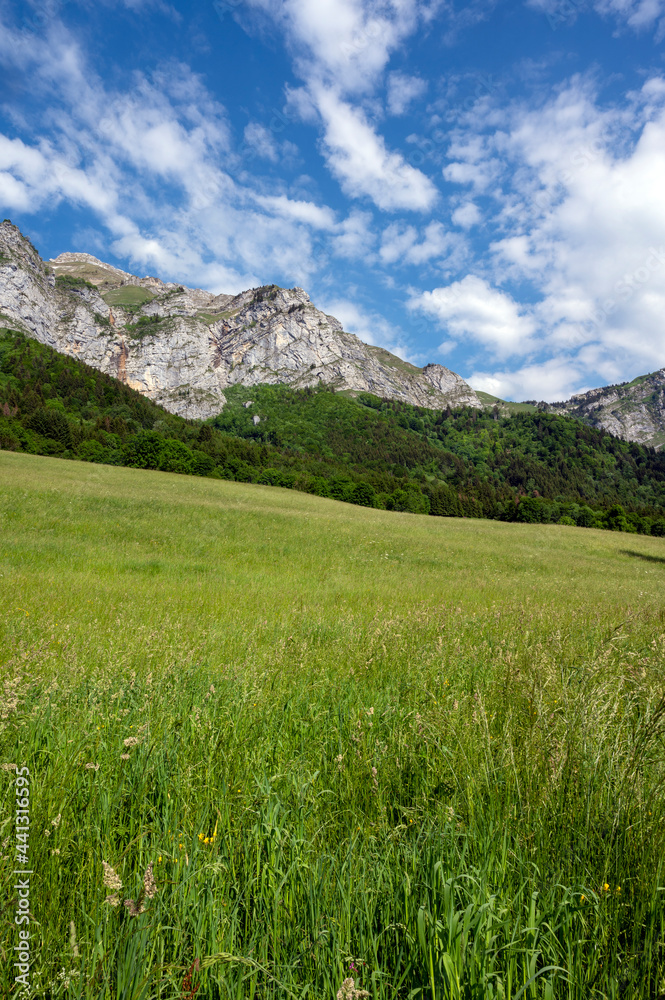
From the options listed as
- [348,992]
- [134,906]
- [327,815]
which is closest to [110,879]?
[134,906]

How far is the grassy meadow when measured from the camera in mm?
1593

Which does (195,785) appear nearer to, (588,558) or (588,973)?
(588,973)

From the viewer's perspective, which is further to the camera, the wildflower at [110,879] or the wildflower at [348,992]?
the wildflower at [110,879]

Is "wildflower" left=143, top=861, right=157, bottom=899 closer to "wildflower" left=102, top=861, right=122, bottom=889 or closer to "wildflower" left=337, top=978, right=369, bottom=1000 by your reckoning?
"wildflower" left=102, top=861, right=122, bottom=889

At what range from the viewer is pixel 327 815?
260cm

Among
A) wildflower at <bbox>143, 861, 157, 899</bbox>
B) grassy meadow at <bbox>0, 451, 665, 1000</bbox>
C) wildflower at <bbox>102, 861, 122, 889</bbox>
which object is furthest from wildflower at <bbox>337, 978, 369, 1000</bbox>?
wildflower at <bbox>102, 861, 122, 889</bbox>

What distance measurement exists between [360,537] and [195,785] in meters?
20.4

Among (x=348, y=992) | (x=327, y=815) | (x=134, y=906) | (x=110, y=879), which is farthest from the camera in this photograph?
(x=327, y=815)

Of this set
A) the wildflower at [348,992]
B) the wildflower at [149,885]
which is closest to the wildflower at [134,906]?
the wildflower at [149,885]

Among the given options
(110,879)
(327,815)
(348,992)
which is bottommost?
(327,815)

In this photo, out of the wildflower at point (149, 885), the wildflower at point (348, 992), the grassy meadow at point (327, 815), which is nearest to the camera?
the wildflower at point (348, 992)

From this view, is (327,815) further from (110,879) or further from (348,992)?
(110,879)

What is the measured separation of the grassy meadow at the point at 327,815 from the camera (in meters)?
1.59

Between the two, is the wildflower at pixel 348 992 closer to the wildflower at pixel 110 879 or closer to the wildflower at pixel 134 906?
the wildflower at pixel 134 906
